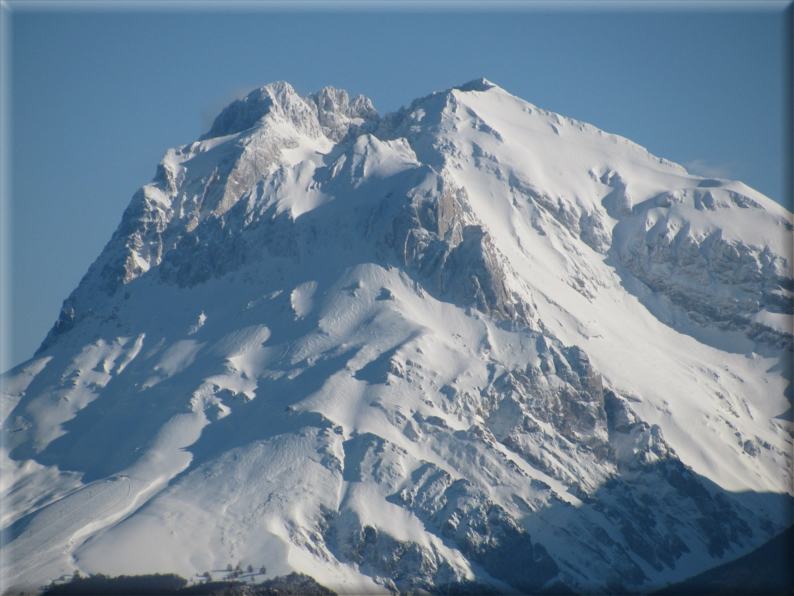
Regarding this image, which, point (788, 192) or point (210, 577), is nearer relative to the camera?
point (788, 192)

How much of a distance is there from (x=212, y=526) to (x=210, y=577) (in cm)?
1399

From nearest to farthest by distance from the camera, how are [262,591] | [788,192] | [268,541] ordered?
[788,192]
[262,591]
[268,541]

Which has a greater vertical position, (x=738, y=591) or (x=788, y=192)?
(x=788, y=192)

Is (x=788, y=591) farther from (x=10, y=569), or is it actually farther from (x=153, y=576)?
(x=10, y=569)

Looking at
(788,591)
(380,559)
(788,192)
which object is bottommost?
(788,591)

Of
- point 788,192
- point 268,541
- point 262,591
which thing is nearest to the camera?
point 788,192

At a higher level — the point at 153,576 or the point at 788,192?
the point at 788,192

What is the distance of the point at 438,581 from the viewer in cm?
19750

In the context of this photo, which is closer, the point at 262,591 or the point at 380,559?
the point at 262,591

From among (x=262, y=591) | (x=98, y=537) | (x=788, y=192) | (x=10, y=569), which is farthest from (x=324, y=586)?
(x=788, y=192)

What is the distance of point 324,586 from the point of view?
611 feet

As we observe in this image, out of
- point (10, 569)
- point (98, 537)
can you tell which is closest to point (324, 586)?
point (98, 537)

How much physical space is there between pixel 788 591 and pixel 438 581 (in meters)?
65.2

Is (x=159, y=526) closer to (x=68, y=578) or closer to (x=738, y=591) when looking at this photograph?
(x=68, y=578)
